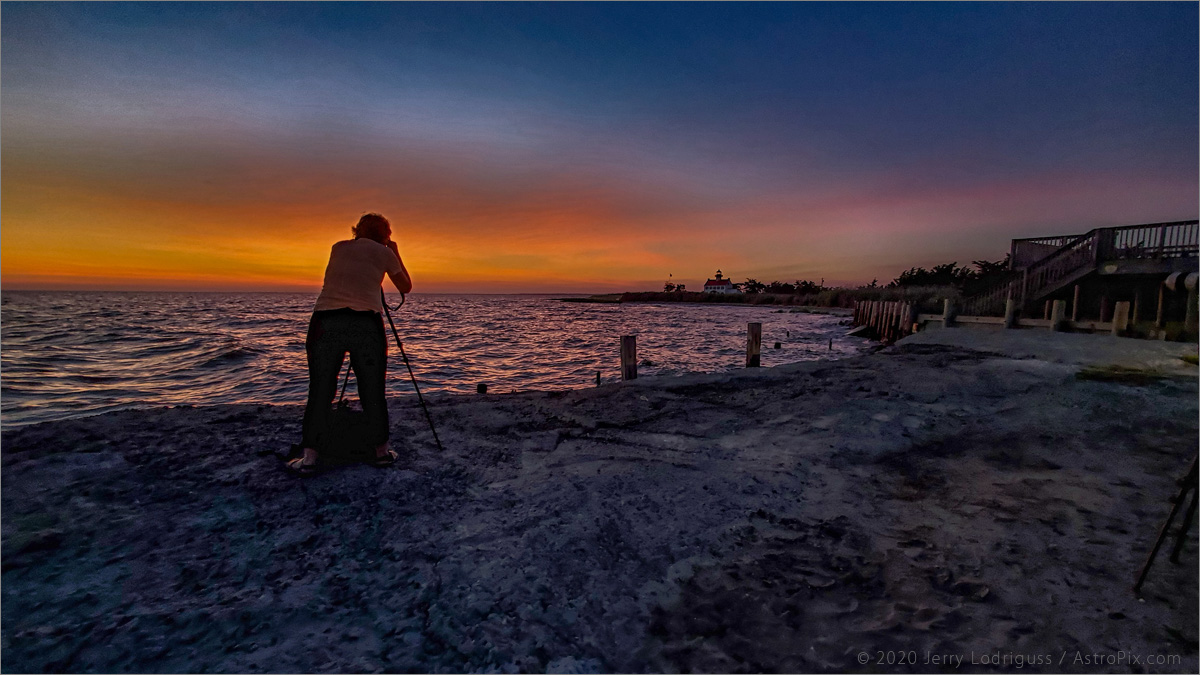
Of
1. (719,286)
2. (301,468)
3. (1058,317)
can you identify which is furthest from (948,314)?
(719,286)

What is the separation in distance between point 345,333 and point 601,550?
2.68m

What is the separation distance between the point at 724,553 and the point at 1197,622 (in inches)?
89.6

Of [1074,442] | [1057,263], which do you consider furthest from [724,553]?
[1057,263]

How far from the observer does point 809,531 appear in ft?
10.8

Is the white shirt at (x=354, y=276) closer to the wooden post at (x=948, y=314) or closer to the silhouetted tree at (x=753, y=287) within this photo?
the wooden post at (x=948, y=314)

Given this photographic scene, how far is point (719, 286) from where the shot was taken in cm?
11331

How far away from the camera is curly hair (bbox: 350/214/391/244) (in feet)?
13.8

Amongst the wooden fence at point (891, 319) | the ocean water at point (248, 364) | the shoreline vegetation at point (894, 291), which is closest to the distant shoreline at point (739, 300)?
the shoreline vegetation at point (894, 291)

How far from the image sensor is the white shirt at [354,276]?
3.91 m

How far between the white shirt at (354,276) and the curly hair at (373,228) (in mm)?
202

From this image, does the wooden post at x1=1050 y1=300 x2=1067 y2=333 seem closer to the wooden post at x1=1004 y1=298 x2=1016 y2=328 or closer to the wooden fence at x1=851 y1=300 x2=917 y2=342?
the wooden post at x1=1004 y1=298 x2=1016 y2=328

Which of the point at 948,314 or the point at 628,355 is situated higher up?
the point at 948,314

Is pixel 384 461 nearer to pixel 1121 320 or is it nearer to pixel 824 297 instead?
pixel 1121 320

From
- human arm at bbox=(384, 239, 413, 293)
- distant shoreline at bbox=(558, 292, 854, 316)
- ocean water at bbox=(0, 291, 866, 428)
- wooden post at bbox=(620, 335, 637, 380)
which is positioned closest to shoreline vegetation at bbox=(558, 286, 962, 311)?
distant shoreline at bbox=(558, 292, 854, 316)
